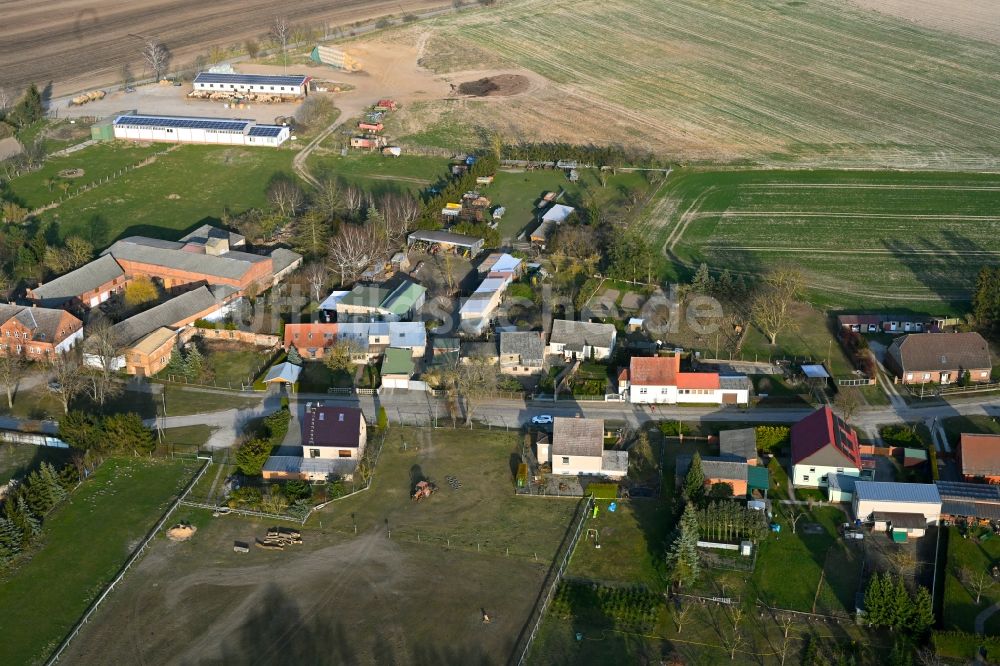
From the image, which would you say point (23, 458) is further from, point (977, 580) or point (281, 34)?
point (281, 34)

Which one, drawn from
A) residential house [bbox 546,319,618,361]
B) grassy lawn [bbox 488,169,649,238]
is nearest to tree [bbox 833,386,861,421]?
residential house [bbox 546,319,618,361]

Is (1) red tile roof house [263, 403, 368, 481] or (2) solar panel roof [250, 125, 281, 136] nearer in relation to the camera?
(1) red tile roof house [263, 403, 368, 481]

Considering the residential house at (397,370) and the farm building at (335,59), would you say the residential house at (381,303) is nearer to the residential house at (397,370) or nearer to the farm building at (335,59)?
the residential house at (397,370)

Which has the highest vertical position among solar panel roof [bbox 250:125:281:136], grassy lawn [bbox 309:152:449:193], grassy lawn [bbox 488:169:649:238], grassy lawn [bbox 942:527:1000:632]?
solar panel roof [bbox 250:125:281:136]

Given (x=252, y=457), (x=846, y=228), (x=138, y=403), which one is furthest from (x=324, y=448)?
(x=846, y=228)

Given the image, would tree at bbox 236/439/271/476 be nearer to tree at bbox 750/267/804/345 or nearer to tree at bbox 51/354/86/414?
tree at bbox 51/354/86/414

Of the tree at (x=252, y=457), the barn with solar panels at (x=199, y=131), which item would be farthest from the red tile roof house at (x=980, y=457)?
the barn with solar panels at (x=199, y=131)

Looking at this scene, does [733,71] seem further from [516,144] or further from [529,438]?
[529,438]
